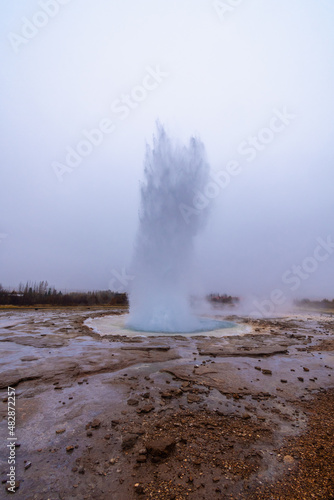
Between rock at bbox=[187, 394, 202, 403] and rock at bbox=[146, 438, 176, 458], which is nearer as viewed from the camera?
rock at bbox=[146, 438, 176, 458]

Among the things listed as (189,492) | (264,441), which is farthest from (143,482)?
(264,441)

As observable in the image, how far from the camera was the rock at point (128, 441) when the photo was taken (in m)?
4.06

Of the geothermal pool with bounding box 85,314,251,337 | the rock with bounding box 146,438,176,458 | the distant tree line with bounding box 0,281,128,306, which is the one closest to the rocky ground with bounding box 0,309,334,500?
the rock with bounding box 146,438,176,458

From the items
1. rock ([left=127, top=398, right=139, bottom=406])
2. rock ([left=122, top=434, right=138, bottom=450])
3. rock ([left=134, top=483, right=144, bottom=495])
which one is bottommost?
rock ([left=134, top=483, right=144, bottom=495])

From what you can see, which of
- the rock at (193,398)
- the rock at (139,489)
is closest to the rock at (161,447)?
the rock at (139,489)

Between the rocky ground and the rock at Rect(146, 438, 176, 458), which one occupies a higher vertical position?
the rock at Rect(146, 438, 176, 458)

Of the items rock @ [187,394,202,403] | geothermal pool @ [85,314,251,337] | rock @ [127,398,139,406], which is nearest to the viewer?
rock @ [127,398,139,406]

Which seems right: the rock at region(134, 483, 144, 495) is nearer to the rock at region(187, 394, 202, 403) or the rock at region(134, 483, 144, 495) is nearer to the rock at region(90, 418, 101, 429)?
the rock at region(90, 418, 101, 429)

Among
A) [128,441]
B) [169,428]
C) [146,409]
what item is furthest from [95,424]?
[169,428]

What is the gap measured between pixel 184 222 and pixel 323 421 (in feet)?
60.8

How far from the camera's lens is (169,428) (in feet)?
15.2

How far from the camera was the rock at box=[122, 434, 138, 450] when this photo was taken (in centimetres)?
406

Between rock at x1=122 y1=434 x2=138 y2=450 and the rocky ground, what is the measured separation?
20 mm

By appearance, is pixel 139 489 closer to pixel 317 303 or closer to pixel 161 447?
pixel 161 447
